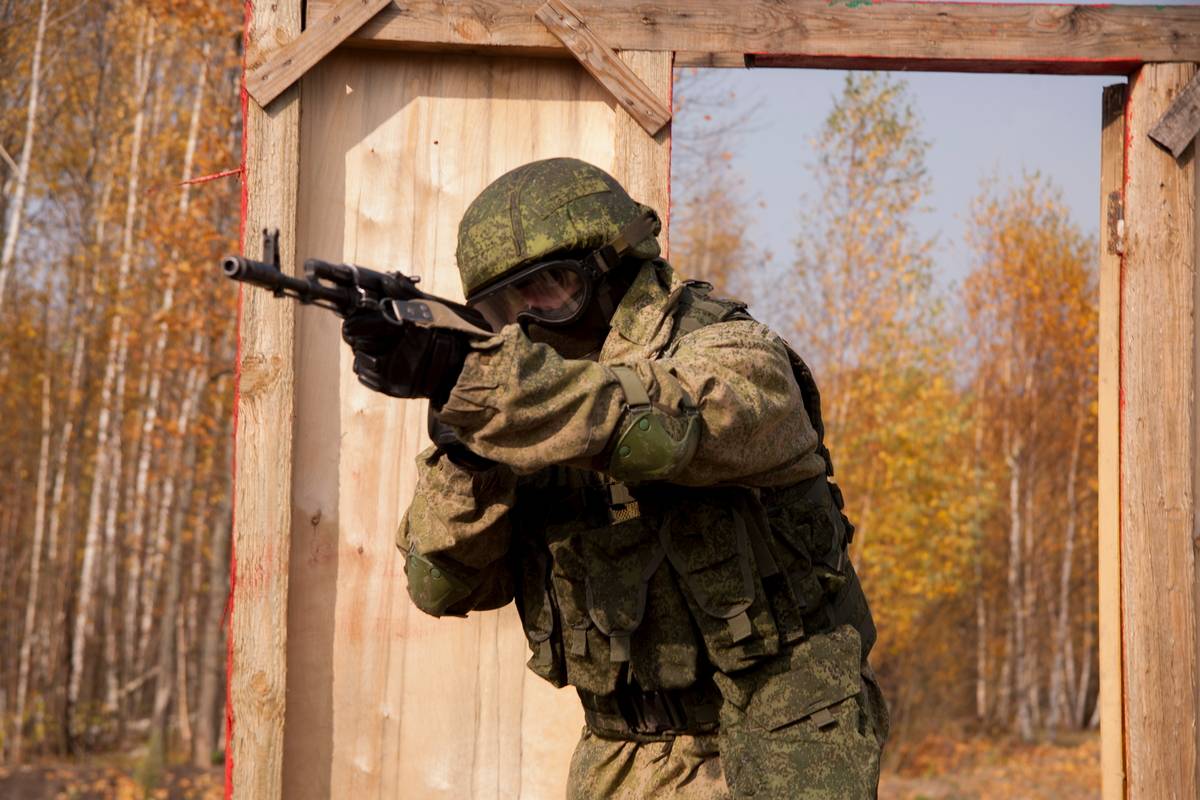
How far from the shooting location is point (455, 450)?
2750 mm

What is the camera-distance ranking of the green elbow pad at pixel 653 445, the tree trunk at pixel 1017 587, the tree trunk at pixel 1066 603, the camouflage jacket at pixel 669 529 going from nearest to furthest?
the green elbow pad at pixel 653 445
the camouflage jacket at pixel 669 529
the tree trunk at pixel 1017 587
the tree trunk at pixel 1066 603

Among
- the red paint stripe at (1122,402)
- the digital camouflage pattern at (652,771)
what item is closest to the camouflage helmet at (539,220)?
the digital camouflage pattern at (652,771)

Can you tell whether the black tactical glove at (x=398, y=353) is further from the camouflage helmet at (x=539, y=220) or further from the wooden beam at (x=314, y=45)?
the wooden beam at (x=314, y=45)

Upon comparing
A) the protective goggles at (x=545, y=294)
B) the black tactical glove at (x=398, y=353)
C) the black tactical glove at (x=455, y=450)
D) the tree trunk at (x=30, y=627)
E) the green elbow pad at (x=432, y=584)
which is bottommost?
the tree trunk at (x=30, y=627)

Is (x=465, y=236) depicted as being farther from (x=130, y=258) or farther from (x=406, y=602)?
(x=130, y=258)

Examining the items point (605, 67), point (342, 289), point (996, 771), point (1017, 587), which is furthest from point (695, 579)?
point (1017, 587)

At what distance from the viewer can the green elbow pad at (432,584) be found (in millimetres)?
3102

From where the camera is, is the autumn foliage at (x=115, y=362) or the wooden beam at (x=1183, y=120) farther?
the autumn foliage at (x=115, y=362)

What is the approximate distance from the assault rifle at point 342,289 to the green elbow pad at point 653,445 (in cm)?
31

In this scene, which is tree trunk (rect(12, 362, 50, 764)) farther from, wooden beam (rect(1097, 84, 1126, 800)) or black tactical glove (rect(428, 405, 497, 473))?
black tactical glove (rect(428, 405, 497, 473))

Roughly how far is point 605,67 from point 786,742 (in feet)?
7.91

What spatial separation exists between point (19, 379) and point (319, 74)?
15.5 metres

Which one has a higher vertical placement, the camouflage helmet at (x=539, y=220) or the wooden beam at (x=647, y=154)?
the wooden beam at (x=647, y=154)

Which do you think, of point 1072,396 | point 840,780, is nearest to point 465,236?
point 840,780
